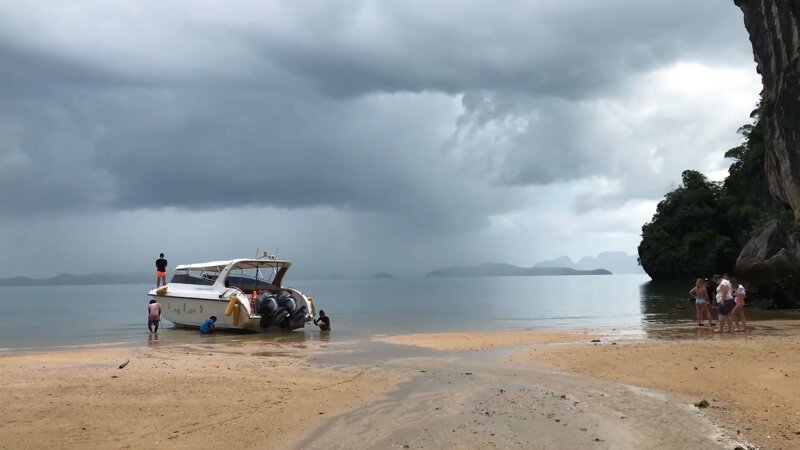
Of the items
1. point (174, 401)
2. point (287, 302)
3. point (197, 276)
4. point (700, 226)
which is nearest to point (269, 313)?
point (287, 302)

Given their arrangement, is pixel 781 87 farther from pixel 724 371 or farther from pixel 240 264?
pixel 240 264

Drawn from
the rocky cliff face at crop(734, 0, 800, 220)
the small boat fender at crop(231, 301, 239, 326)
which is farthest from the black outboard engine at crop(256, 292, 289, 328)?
the rocky cliff face at crop(734, 0, 800, 220)

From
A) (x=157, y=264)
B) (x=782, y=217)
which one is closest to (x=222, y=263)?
(x=157, y=264)

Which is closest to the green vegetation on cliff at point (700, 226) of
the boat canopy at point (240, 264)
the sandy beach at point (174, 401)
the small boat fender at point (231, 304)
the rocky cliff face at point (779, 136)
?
the rocky cliff face at point (779, 136)

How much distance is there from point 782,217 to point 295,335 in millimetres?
30742

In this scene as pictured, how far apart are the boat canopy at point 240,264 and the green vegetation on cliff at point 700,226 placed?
62.2 metres

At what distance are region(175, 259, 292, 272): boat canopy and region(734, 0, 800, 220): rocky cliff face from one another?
28.5 m

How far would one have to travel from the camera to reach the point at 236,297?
23.6m

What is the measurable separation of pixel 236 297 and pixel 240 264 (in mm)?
3077

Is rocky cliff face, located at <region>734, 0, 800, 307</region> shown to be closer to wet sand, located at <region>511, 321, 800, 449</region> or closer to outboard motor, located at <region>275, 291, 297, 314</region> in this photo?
wet sand, located at <region>511, 321, 800, 449</region>

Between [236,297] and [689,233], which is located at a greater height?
[689,233]

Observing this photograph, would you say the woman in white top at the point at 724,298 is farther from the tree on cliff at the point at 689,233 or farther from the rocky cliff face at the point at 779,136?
the tree on cliff at the point at 689,233

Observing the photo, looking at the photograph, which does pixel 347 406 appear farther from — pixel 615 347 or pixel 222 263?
pixel 222 263

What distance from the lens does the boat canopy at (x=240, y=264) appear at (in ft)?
85.4
